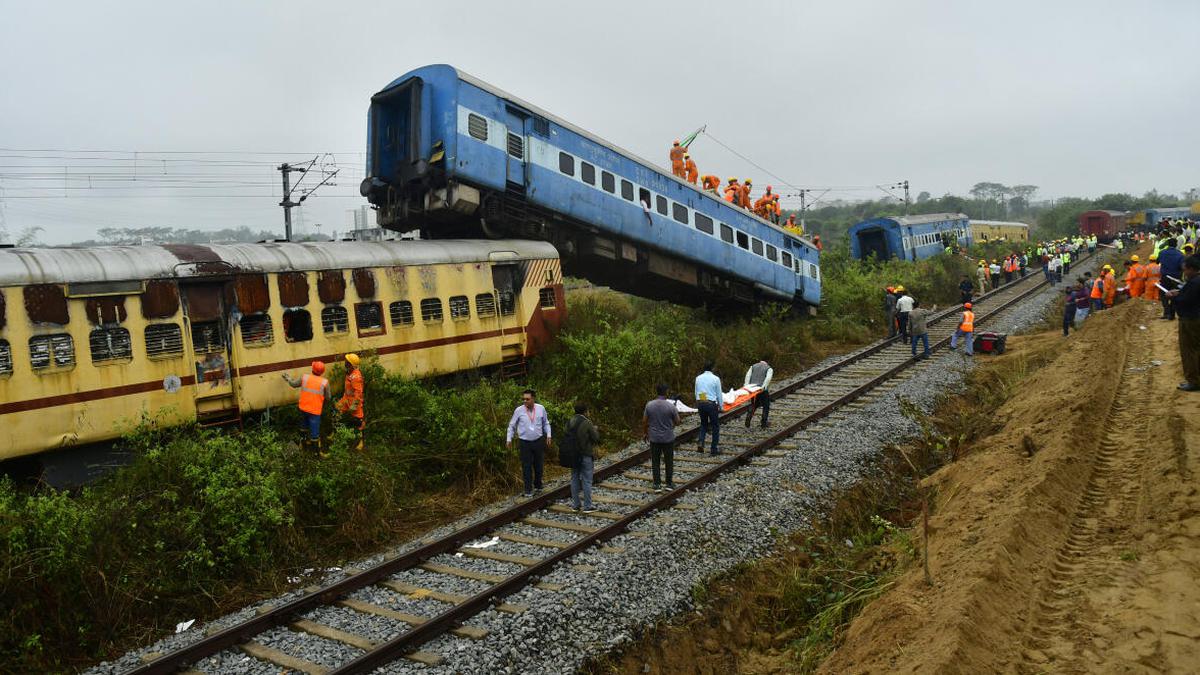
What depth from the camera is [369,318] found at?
38.0 feet

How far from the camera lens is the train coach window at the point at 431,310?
40.4 ft

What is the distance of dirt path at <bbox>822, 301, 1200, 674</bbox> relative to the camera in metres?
5.09

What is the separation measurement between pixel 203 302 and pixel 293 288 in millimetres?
1243

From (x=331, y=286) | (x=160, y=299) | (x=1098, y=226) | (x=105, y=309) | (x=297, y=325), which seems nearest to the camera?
(x=105, y=309)

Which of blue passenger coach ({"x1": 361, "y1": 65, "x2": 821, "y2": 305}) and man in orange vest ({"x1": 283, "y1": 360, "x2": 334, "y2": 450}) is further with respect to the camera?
blue passenger coach ({"x1": 361, "y1": 65, "x2": 821, "y2": 305})

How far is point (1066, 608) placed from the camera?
5.70 m

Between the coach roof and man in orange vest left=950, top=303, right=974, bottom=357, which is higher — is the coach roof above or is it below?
above

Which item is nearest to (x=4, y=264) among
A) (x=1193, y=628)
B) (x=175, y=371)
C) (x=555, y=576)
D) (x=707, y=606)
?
(x=175, y=371)

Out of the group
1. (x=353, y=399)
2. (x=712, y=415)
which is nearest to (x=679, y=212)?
(x=712, y=415)

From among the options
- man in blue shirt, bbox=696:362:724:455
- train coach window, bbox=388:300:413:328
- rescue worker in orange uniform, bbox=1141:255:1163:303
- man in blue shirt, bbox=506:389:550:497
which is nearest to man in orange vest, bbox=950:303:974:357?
rescue worker in orange uniform, bbox=1141:255:1163:303

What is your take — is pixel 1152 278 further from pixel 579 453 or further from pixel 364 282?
pixel 364 282

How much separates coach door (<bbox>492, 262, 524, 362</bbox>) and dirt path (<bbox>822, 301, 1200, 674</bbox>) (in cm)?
749

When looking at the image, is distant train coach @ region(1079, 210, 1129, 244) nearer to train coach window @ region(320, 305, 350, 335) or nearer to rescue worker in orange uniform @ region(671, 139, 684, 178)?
rescue worker in orange uniform @ region(671, 139, 684, 178)

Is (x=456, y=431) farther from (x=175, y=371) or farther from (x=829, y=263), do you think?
(x=829, y=263)
